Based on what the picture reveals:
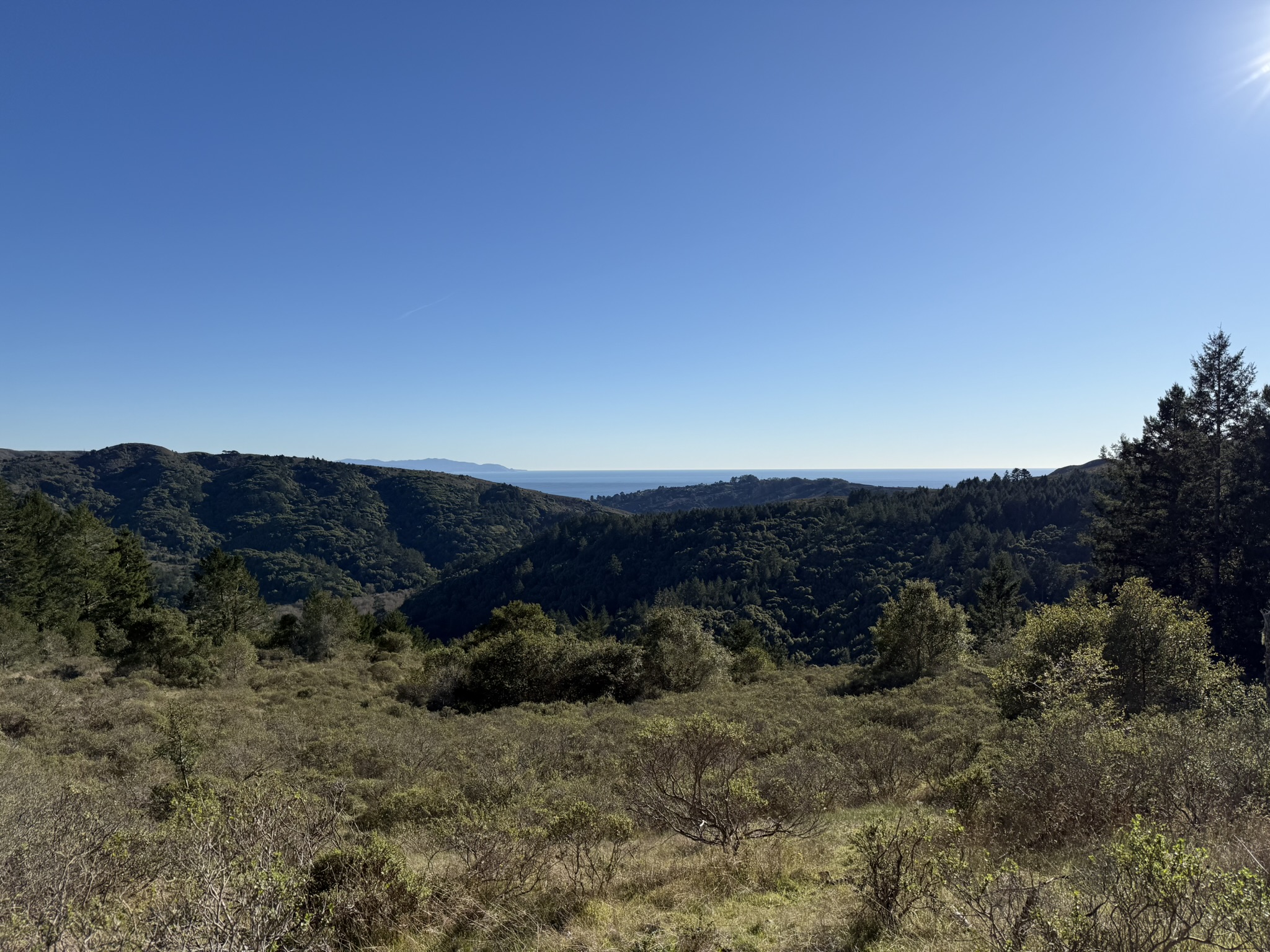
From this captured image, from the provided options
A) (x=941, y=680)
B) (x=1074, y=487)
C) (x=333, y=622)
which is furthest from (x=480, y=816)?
(x=1074, y=487)

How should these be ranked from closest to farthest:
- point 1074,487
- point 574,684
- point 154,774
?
1. point 154,774
2. point 574,684
3. point 1074,487

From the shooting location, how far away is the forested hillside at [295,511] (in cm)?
11919

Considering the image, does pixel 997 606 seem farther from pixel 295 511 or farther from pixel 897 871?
pixel 295 511

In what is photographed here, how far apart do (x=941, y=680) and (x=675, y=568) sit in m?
71.3

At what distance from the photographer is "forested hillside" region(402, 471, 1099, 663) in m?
69.3

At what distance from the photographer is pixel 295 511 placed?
461 feet

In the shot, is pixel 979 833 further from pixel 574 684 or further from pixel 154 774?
pixel 574 684

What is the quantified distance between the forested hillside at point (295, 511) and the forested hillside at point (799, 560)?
24.2 m

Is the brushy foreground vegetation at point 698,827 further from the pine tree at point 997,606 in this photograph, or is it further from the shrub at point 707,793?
the pine tree at point 997,606

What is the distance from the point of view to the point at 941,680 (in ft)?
71.3

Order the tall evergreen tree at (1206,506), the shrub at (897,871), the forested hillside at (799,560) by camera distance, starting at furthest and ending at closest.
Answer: the forested hillside at (799,560) < the tall evergreen tree at (1206,506) < the shrub at (897,871)

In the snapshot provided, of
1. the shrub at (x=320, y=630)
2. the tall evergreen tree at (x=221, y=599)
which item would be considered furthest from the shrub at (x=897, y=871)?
the tall evergreen tree at (x=221, y=599)

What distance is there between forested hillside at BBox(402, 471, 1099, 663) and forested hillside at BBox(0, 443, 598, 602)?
24.2m

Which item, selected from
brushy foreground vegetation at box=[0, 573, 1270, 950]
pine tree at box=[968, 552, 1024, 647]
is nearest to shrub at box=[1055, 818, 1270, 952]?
brushy foreground vegetation at box=[0, 573, 1270, 950]
